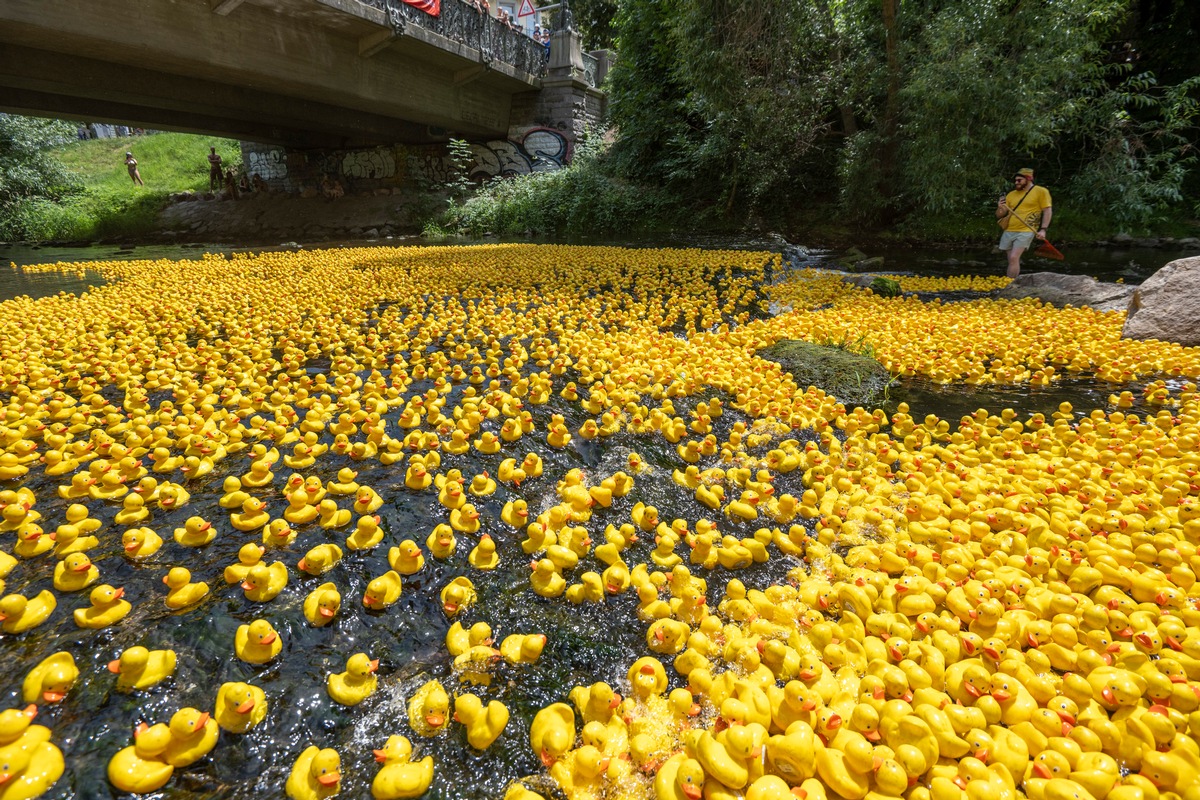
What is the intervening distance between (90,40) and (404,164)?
50.3 feet

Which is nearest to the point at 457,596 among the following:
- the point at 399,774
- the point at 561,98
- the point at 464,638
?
the point at 464,638

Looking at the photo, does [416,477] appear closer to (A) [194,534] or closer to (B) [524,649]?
(A) [194,534]

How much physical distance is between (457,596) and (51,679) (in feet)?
5.10

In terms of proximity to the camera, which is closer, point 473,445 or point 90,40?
point 473,445

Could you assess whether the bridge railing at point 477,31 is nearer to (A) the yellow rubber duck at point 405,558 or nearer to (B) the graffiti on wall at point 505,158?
(B) the graffiti on wall at point 505,158

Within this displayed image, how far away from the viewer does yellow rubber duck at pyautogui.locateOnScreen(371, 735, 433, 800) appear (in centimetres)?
183

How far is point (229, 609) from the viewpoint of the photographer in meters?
2.53

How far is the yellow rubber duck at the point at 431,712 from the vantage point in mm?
2053

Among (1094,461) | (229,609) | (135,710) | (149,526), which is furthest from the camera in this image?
(1094,461)

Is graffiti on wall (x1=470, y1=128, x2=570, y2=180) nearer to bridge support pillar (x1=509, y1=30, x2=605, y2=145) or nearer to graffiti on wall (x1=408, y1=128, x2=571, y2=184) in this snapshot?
graffiti on wall (x1=408, y1=128, x2=571, y2=184)

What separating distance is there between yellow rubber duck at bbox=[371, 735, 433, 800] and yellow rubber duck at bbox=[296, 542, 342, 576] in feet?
3.71

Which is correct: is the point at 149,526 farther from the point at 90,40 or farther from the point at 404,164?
the point at 404,164

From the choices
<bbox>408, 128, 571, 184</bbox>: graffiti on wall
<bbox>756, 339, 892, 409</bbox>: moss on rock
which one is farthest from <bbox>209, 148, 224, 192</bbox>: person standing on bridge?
<bbox>756, 339, 892, 409</bbox>: moss on rock

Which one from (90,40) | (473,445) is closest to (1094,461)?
(473,445)
